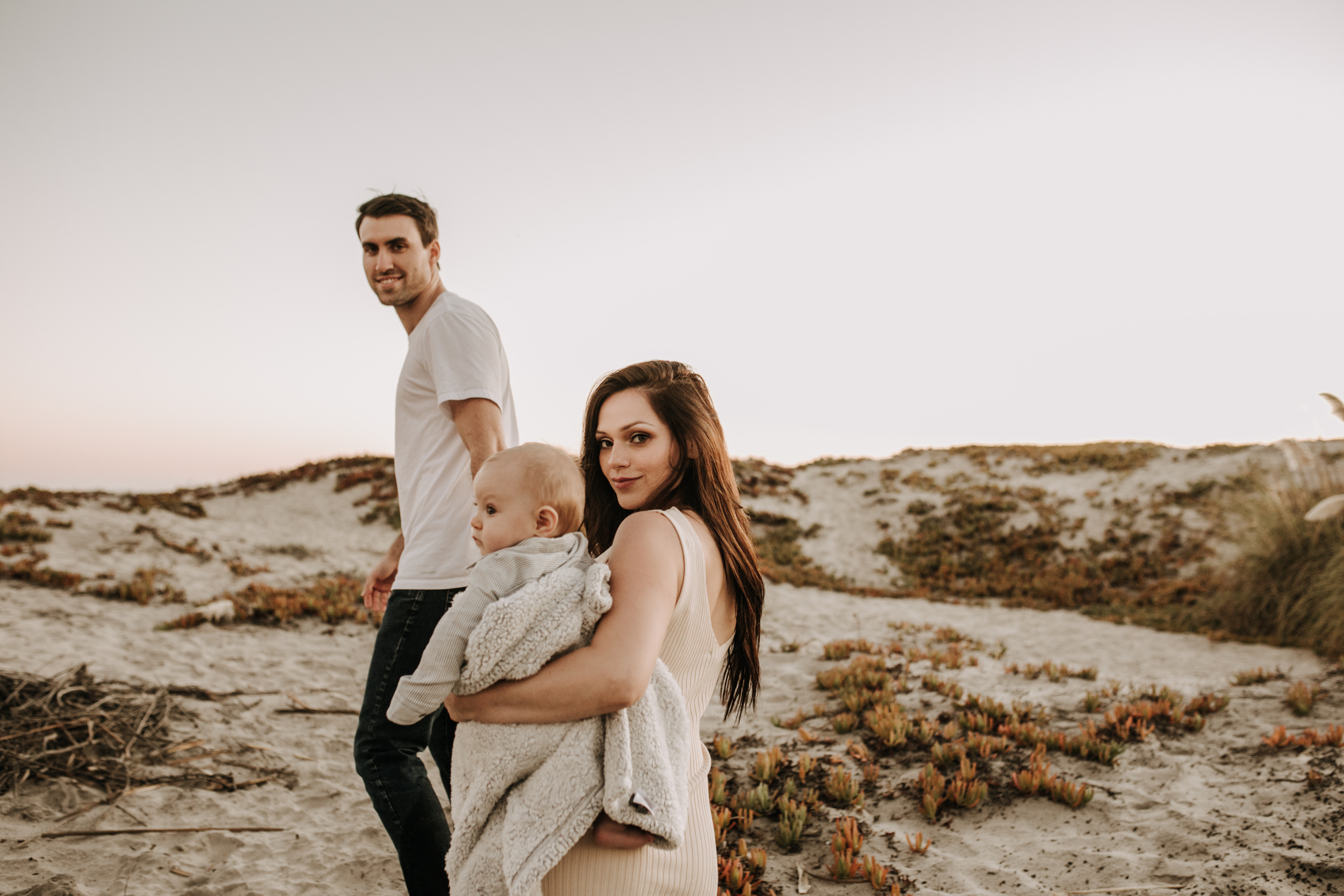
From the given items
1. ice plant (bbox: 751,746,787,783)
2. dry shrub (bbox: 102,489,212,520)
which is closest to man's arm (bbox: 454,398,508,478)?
ice plant (bbox: 751,746,787,783)

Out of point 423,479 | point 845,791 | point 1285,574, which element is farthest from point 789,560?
point 423,479

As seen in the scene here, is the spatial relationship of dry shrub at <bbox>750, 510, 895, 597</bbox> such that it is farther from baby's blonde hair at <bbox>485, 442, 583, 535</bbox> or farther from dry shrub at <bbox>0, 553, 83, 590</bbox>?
baby's blonde hair at <bbox>485, 442, 583, 535</bbox>

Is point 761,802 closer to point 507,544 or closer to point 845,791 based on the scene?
point 845,791

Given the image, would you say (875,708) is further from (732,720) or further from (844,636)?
(844,636)

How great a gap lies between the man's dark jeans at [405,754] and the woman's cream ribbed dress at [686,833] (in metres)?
0.88

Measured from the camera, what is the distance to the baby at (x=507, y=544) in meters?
1.72

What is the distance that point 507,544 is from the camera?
6.48 feet

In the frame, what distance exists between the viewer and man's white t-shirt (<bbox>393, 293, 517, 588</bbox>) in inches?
105

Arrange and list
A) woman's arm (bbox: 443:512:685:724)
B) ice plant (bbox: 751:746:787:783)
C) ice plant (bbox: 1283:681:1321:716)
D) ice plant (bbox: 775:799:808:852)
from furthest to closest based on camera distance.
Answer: ice plant (bbox: 1283:681:1321:716)
ice plant (bbox: 751:746:787:783)
ice plant (bbox: 775:799:808:852)
woman's arm (bbox: 443:512:685:724)

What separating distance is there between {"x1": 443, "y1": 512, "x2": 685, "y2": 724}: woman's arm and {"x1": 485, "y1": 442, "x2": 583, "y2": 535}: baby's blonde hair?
266 mm

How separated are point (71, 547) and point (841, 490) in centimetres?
2002

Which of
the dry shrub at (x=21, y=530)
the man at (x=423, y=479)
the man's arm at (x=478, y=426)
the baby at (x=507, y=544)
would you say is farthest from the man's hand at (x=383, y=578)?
the dry shrub at (x=21, y=530)

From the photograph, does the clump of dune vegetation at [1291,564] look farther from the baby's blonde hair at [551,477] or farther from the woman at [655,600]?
the baby's blonde hair at [551,477]

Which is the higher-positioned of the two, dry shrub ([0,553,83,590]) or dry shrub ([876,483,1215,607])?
dry shrub ([0,553,83,590])
